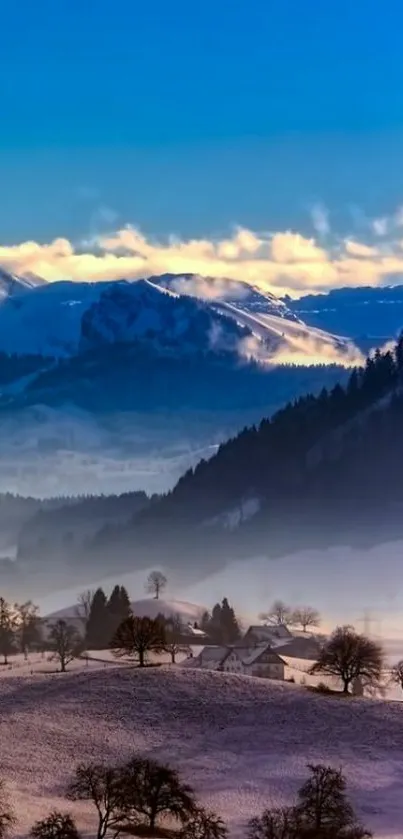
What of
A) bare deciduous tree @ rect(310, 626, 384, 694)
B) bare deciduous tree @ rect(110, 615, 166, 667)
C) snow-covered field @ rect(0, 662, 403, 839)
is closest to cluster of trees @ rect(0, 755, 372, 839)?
snow-covered field @ rect(0, 662, 403, 839)

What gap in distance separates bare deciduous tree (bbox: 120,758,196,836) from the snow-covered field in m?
3.39

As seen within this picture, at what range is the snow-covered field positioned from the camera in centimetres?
9694

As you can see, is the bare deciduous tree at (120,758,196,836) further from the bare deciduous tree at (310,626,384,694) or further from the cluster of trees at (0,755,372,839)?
the bare deciduous tree at (310,626,384,694)

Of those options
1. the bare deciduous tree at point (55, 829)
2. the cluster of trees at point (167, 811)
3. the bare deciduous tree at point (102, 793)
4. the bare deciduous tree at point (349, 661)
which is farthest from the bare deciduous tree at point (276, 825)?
the bare deciduous tree at point (349, 661)

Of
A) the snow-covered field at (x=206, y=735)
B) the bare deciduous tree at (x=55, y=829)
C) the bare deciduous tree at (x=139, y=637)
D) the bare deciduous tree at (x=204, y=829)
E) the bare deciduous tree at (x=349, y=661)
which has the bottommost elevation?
the bare deciduous tree at (x=204, y=829)

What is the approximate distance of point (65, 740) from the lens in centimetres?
11225

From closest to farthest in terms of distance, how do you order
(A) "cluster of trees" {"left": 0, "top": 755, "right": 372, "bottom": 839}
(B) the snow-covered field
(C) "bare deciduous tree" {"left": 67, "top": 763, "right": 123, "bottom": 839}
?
(A) "cluster of trees" {"left": 0, "top": 755, "right": 372, "bottom": 839} → (C) "bare deciduous tree" {"left": 67, "top": 763, "right": 123, "bottom": 839} → (B) the snow-covered field

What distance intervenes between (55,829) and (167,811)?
11.8 metres

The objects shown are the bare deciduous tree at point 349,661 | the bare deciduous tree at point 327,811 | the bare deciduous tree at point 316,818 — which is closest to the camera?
the bare deciduous tree at point 316,818

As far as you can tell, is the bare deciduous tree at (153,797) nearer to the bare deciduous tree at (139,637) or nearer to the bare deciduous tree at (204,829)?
the bare deciduous tree at (204,829)

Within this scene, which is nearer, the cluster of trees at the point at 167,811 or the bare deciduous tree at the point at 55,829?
the bare deciduous tree at the point at 55,829

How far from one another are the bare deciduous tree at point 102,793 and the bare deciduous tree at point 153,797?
0.76 m

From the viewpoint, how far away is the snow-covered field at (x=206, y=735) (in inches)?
3816

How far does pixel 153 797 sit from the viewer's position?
89500mm
